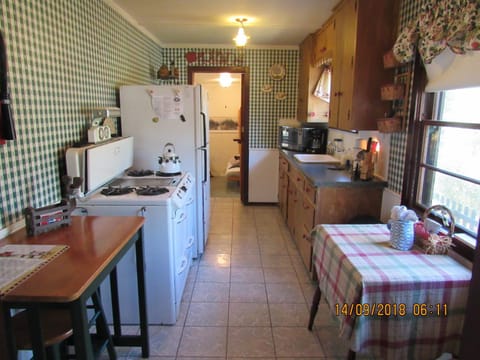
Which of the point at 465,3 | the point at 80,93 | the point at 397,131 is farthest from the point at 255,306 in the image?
the point at 465,3

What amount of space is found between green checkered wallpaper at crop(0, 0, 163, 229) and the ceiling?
0.51 m

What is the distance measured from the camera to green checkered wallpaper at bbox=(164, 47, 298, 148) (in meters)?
4.93

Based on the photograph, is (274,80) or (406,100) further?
(274,80)

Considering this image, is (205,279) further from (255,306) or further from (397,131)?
(397,131)

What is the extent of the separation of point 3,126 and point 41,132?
0.41 m

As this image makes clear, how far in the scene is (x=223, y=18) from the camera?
3.47 metres

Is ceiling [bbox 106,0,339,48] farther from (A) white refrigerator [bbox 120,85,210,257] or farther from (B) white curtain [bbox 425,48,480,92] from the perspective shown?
(B) white curtain [bbox 425,48,480,92]

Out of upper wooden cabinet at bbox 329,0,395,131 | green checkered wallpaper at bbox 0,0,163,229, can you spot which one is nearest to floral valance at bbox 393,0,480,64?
upper wooden cabinet at bbox 329,0,395,131

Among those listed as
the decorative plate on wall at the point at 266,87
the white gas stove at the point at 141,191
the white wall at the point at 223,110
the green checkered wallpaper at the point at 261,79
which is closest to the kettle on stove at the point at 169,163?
the white gas stove at the point at 141,191

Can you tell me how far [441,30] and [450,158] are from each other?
0.72 meters

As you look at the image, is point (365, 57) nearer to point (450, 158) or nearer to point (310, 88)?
point (450, 158)

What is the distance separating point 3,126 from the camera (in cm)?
154

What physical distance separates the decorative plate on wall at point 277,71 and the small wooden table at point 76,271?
3705mm

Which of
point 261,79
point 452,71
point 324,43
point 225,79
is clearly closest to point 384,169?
point 452,71
